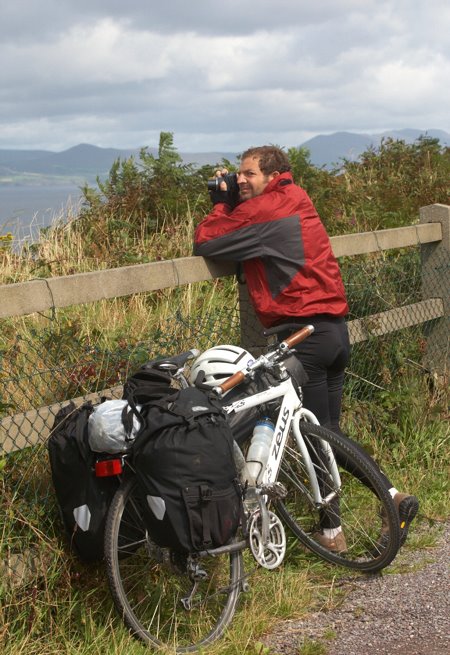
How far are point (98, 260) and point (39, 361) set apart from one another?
3.58 m

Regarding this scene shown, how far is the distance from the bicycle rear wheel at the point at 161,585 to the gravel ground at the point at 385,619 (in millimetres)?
295

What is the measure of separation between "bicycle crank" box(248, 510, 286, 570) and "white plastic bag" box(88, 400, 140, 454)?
2.59ft

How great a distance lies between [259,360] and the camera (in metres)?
4.33

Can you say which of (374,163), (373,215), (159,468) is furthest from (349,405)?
(374,163)

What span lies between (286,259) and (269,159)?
600 mm

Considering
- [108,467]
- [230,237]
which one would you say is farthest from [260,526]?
[230,237]

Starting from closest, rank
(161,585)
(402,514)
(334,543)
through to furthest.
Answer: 1. (161,585)
2. (402,514)
3. (334,543)

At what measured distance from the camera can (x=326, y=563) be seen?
4828 mm

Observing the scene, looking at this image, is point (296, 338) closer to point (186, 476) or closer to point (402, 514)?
point (402, 514)

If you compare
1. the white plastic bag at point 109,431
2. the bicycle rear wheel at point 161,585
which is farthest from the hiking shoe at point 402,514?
the white plastic bag at point 109,431

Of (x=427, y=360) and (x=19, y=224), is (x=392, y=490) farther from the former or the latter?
(x=19, y=224)

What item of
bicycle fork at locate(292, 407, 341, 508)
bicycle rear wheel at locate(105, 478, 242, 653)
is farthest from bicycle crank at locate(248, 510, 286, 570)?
bicycle fork at locate(292, 407, 341, 508)

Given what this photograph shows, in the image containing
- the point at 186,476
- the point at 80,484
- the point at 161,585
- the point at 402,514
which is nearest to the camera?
the point at 186,476

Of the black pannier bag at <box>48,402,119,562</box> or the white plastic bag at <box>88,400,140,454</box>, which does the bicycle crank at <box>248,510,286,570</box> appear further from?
the white plastic bag at <box>88,400,140,454</box>
